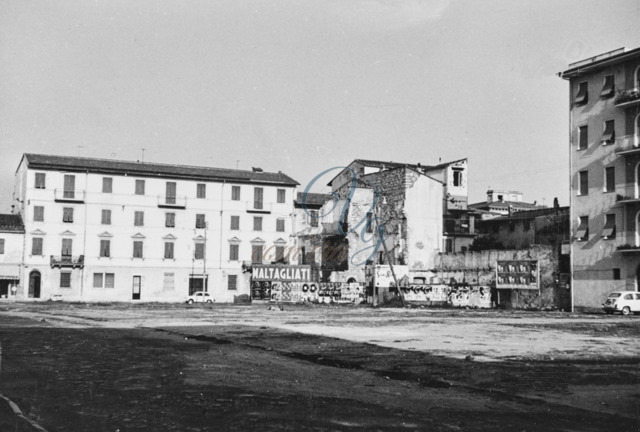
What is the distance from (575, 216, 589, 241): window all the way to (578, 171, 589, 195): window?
1855 mm

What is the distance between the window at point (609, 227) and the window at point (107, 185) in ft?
139

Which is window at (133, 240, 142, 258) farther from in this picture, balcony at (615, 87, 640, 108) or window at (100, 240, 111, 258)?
balcony at (615, 87, 640, 108)

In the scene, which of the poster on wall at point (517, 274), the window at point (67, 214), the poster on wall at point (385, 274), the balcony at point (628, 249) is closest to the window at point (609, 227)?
the balcony at point (628, 249)

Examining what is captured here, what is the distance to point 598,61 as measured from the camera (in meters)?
49.0

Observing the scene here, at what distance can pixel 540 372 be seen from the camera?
1352 cm

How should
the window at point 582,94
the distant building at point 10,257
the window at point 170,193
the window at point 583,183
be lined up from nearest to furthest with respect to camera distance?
1. the window at point 583,183
2. the window at point 582,94
3. the distant building at point 10,257
4. the window at point 170,193

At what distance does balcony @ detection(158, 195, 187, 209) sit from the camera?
220 ft

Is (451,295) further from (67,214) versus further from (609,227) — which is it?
(67,214)

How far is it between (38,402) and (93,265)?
188 feet

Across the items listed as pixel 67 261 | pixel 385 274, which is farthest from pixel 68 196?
pixel 385 274

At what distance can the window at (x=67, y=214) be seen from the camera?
6353cm

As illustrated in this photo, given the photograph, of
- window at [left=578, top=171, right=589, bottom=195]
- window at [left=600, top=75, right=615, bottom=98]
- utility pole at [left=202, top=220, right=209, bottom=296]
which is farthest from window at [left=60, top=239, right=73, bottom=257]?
window at [left=600, top=75, right=615, bottom=98]

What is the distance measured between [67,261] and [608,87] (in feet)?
151

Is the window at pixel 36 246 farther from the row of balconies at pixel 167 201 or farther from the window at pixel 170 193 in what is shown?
the window at pixel 170 193
